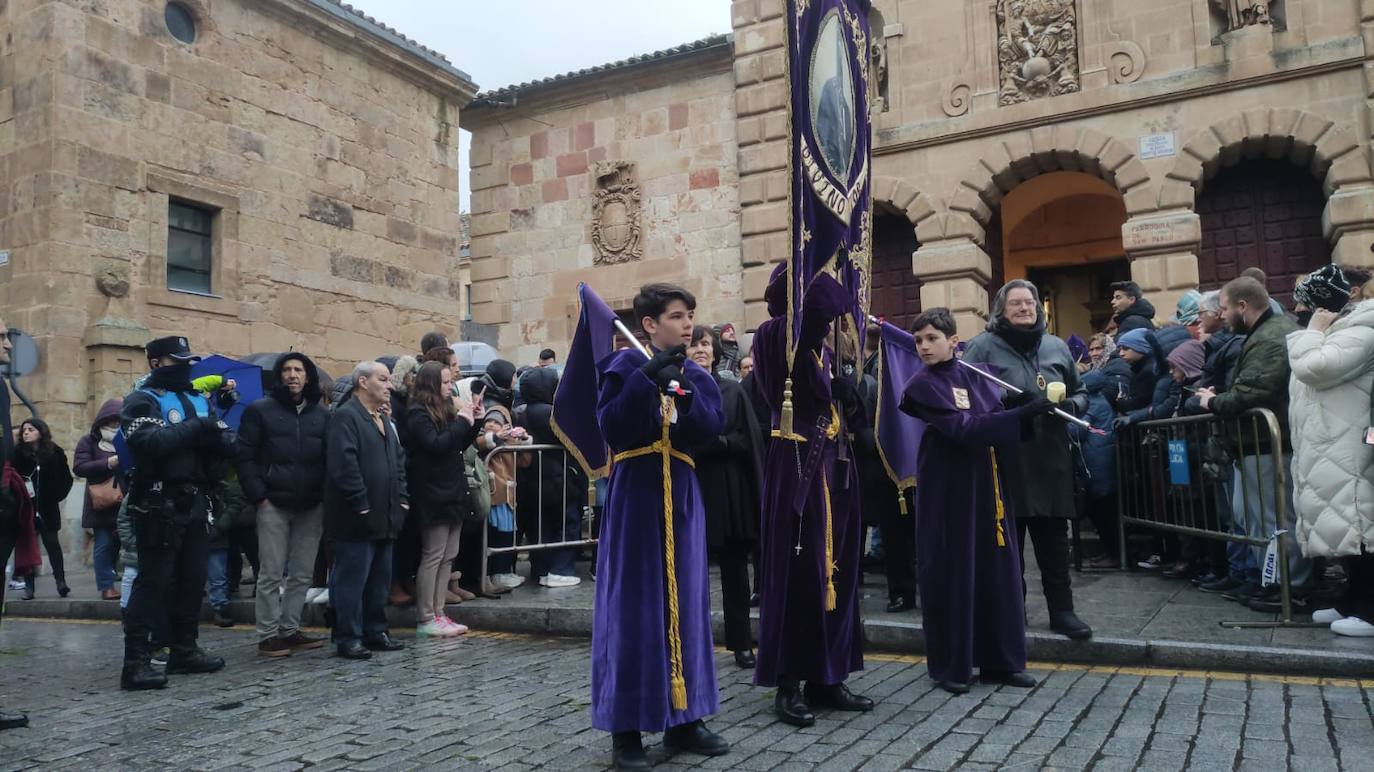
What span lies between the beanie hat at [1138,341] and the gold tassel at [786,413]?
4330 mm

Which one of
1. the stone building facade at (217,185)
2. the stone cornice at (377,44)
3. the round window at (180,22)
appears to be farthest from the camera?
the stone cornice at (377,44)

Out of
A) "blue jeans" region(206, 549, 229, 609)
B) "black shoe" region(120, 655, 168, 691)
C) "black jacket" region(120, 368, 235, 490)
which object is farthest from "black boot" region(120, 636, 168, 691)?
"blue jeans" region(206, 549, 229, 609)

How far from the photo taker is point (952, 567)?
4902 millimetres

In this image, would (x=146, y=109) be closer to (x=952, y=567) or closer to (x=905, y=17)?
(x=905, y=17)

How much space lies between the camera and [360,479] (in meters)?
6.44

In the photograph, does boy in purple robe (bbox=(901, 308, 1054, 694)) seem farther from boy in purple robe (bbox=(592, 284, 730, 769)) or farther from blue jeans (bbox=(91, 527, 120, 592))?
blue jeans (bbox=(91, 527, 120, 592))

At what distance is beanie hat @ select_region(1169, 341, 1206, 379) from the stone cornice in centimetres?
1437

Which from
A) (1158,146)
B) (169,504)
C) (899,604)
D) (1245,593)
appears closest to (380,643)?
(169,504)

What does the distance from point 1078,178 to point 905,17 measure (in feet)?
13.3

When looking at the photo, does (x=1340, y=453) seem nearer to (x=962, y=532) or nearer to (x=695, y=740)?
(x=962, y=532)

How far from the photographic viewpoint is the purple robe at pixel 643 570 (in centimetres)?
384

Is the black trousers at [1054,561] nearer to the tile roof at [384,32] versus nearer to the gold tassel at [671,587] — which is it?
the gold tassel at [671,587]

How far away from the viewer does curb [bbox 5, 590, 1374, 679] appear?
488cm

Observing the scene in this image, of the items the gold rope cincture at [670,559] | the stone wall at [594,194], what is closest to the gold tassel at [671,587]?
the gold rope cincture at [670,559]
